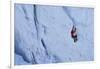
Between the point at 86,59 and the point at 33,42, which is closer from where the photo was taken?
the point at 33,42

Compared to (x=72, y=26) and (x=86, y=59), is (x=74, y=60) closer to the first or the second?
(x=86, y=59)

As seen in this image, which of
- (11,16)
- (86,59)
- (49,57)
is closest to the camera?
(11,16)

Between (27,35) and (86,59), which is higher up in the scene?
(27,35)

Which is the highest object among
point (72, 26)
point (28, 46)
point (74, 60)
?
point (72, 26)

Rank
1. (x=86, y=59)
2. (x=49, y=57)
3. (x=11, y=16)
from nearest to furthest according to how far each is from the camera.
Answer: (x=11, y=16) < (x=49, y=57) < (x=86, y=59)

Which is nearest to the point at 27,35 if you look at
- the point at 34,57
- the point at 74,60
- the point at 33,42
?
the point at 33,42

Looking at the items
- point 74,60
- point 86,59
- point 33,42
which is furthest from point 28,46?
point 86,59

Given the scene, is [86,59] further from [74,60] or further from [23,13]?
[23,13]
